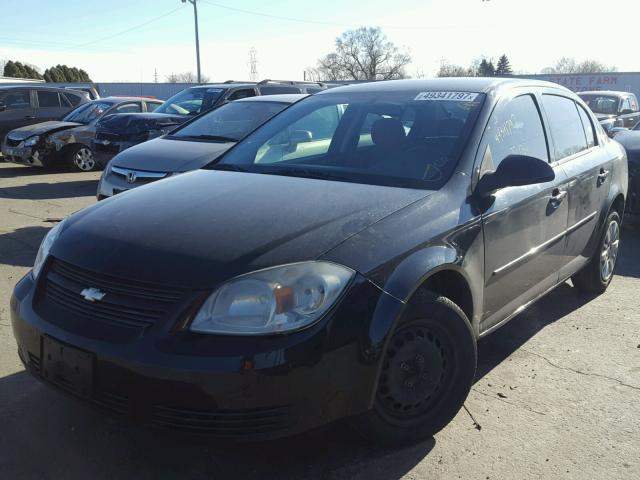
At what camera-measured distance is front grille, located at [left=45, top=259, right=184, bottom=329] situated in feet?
7.43

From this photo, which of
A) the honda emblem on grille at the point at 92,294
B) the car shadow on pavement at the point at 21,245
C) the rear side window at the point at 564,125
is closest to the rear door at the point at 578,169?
the rear side window at the point at 564,125

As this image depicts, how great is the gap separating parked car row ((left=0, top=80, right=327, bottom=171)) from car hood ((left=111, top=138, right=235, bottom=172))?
5.37 ft

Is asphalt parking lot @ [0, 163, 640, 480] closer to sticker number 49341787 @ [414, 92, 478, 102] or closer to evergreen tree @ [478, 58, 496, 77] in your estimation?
sticker number 49341787 @ [414, 92, 478, 102]

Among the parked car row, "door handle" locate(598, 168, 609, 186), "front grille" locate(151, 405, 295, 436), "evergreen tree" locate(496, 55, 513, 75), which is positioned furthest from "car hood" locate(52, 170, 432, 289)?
"evergreen tree" locate(496, 55, 513, 75)

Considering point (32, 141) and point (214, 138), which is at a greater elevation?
point (214, 138)

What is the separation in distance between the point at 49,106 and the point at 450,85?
1389cm

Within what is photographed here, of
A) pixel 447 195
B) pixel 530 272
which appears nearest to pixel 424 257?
pixel 447 195

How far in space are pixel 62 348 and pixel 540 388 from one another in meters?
2.56

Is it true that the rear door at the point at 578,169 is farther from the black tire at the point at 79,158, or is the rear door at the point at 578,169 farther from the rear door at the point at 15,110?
the rear door at the point at 15,110

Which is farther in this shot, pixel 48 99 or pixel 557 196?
pixel 48 99

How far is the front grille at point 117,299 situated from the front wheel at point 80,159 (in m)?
10.7

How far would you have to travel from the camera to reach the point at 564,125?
4.25 metres

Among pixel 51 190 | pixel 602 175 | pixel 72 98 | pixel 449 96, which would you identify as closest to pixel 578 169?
pixel 602 175

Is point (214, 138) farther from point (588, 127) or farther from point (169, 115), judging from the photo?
point (588, 127)
